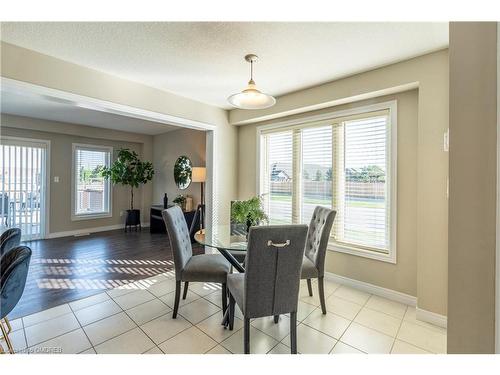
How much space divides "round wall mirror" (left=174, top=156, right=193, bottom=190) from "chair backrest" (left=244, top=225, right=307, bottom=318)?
429cm

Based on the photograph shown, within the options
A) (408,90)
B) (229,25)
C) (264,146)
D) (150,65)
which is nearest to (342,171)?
(408,90)

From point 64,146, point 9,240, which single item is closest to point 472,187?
point 9,240

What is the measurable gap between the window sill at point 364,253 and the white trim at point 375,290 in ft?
1.06

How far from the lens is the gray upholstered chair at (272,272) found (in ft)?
5.13

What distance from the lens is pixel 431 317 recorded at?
86.7 inches

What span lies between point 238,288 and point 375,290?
6.04 feet

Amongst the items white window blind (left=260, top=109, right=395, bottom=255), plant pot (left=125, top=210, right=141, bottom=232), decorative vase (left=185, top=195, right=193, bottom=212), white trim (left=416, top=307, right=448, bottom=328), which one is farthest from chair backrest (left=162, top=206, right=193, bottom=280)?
plant pot (left=125, top=210, right=141, bottom=232)

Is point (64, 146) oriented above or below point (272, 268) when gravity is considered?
above

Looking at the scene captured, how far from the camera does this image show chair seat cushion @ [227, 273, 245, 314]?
5.60 ft

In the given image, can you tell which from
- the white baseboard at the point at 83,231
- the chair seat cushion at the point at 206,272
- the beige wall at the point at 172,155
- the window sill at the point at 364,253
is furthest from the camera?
the beige wall at the point at 172,155

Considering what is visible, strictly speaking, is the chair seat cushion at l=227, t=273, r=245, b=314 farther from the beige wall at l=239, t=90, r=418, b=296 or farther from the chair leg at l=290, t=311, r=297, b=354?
the beige wall at l=239, t=90, r=418, b=296

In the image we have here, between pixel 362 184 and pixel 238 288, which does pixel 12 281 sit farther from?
pixel 362 184

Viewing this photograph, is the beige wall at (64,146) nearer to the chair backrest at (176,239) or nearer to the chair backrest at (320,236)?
the chair backrest at (176,239)

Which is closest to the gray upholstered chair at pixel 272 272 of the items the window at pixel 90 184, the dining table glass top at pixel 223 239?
the dining table glass top at pixel 223 239
